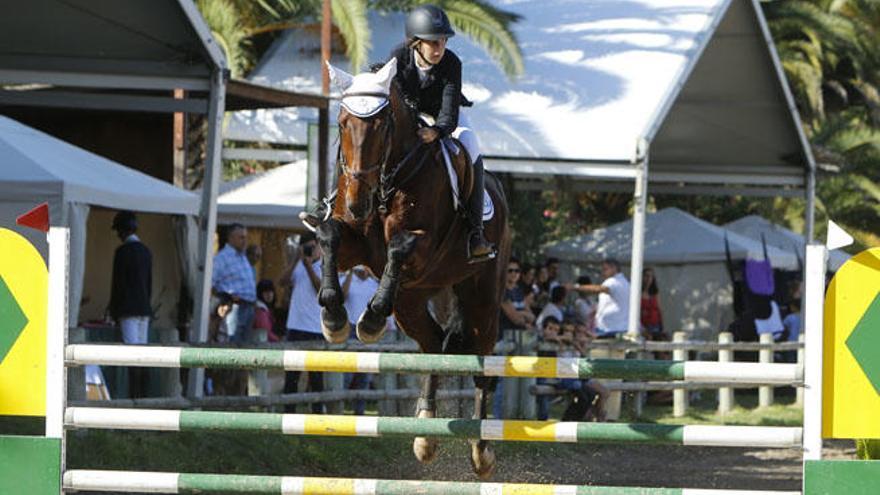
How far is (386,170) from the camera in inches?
320

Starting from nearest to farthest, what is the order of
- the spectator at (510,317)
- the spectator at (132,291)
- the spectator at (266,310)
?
the spectator at (132,291)
the spectator at (266,310)
the spectator at (510,317)

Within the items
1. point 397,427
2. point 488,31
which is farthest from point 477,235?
point 488,31

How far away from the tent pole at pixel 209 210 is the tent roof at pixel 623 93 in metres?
6.49

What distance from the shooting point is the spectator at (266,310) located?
52.3 ft

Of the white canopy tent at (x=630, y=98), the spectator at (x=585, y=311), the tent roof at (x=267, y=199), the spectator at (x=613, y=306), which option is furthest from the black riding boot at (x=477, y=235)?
the tent roof at (x=267, y=199)

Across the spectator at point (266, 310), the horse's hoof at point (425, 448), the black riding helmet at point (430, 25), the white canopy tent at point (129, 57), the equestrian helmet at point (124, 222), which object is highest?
the white canopy tent at point (129, 57)

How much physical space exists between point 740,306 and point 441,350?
55.7 feet

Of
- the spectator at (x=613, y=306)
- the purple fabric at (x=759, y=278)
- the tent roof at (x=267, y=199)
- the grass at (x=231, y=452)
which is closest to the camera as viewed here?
the grass at (x=231, y=452)

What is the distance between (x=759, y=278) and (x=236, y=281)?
1139 cm

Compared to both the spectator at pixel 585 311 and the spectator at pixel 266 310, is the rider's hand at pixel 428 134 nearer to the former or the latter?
the spectator at pixel 266 310

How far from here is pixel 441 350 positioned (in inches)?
380

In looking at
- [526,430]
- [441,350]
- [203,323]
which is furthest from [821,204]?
[526,430]

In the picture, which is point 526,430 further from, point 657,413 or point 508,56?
point 508,56

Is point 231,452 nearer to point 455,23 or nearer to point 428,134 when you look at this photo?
point 428,134
